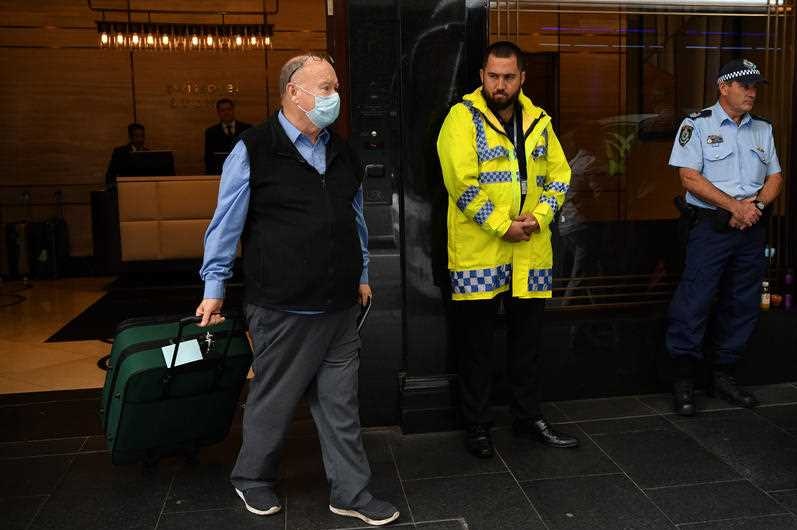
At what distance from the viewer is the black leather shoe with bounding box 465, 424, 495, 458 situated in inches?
124

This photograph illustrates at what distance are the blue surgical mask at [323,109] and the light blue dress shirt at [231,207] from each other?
0.09 m

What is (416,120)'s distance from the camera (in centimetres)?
334

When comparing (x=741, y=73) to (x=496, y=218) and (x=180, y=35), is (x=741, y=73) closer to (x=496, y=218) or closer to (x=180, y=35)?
(x=496, y=218)

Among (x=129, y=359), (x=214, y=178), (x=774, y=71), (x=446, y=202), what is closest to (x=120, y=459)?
(x=129, y=359)

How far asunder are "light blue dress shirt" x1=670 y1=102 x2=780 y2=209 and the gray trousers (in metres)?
1.82

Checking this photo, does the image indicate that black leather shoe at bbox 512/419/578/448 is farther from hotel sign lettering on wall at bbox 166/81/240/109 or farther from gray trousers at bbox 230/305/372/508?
hotel sign lettering on wall at bbox 166/81/240/109

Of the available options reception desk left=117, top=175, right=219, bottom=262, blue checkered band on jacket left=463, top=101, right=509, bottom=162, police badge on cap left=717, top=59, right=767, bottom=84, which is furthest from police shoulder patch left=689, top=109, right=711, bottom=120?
reception desk left=117, top=175, right=219, bottom=262

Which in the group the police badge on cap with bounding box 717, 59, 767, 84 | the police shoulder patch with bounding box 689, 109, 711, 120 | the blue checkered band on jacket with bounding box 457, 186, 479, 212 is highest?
the police badge on cap with bounding box 717, 59, 767, 84

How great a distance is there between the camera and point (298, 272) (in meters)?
2.44

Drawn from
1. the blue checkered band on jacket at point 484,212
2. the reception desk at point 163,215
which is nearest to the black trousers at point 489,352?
the blue checkered band on jacket at point 484,212

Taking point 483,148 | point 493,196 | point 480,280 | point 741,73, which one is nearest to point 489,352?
point 480,280

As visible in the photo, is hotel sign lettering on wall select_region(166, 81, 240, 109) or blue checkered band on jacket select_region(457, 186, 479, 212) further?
hotel sign lettering on wall select_region(166, 81, 240, 109)

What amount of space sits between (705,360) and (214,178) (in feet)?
16.8

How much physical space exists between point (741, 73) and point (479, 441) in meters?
1.93
